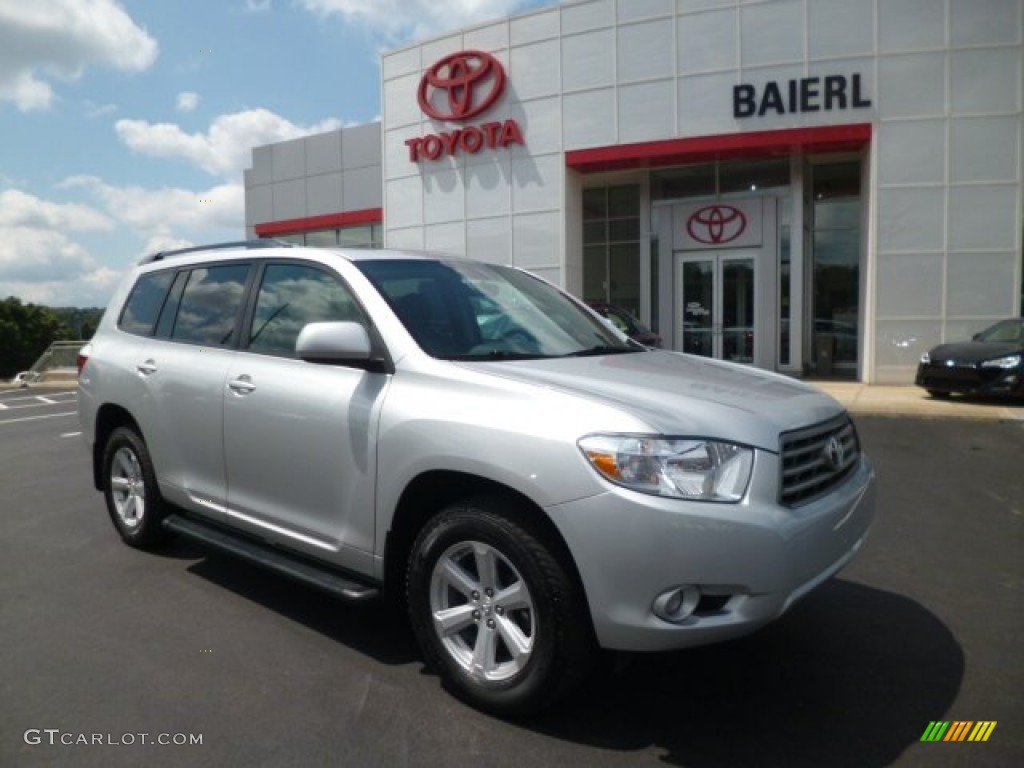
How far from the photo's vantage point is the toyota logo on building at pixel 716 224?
18.5m

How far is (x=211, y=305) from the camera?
4438 millimetres

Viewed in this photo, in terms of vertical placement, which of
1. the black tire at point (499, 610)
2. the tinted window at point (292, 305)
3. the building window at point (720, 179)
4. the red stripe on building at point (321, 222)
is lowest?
the black tire at point (499, 610)

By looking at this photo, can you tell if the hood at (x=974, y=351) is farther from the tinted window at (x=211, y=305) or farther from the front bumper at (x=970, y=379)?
the tinted window at (x=211, y=305)

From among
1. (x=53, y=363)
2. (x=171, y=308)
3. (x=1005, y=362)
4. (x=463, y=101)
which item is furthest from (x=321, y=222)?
(x=171, y=308)

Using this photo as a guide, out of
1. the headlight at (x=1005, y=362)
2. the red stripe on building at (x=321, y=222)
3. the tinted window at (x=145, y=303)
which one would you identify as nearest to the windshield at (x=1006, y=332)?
the headlight at (x=1005, y=362)

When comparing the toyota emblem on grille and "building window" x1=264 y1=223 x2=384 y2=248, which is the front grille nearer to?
the toyota emblem on grille

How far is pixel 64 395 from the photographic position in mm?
19250

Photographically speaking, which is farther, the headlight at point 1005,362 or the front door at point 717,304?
the front door at point 717,304

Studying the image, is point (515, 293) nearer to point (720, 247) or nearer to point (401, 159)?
point (720, 247)

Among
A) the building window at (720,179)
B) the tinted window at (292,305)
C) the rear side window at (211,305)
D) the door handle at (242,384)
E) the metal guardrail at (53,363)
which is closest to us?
the tinted window at (292,305)

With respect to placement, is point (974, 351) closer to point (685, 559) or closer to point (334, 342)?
point (685, 559)

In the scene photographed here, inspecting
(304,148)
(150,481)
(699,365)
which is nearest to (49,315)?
(304,148)

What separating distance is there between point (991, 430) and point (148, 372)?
9806mm

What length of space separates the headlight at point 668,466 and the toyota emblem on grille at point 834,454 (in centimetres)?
61
